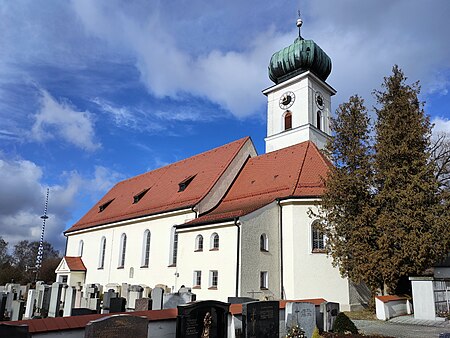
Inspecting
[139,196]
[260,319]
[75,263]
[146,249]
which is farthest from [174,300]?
[75,263]

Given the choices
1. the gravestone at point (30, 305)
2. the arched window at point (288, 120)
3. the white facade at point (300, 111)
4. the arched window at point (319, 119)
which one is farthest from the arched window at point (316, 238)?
the gravestone at point (30, 305)

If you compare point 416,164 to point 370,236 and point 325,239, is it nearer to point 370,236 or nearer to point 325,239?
point 370,236

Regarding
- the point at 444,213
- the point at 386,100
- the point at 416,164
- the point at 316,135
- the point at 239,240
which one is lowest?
the point at 239,240

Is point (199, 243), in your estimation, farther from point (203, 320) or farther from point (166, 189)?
point (203, 320)

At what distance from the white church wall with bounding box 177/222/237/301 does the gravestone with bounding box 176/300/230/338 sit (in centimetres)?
758

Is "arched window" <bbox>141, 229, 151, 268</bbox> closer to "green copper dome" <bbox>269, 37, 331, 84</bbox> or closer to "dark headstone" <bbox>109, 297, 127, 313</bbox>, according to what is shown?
"dark headstone" <bbox>109, 297, 127, 313</bbox>

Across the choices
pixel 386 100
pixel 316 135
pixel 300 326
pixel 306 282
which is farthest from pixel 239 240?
pixel 316 135

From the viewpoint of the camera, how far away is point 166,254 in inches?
845

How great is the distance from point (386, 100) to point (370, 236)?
240 inches

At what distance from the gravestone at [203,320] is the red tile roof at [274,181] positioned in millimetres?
8178

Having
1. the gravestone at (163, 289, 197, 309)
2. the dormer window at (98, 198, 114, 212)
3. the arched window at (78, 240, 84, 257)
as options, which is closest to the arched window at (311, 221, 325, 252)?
the gravestone at (163, 289, 197, 309)

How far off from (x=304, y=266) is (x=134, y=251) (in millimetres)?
11720

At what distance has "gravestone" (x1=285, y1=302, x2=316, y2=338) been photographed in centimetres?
1013

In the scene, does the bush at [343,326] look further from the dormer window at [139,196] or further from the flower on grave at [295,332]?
the dormer window at [139,196]
